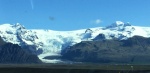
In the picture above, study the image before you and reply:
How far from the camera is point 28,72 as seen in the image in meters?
119

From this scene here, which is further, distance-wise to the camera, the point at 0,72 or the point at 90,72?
the point at 90,72

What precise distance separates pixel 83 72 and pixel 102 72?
647cm

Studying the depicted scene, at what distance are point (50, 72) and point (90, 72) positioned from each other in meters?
11.5

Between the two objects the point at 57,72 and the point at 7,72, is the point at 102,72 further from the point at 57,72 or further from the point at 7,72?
A: the point at 7,72

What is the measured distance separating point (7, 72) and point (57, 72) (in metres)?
14.0

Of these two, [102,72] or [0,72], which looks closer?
[0,72]

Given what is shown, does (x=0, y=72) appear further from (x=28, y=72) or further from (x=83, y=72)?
(x=83, y=72)

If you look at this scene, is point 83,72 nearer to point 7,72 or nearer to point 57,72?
point 57,72

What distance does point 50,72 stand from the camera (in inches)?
4715

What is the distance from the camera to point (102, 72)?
404ft

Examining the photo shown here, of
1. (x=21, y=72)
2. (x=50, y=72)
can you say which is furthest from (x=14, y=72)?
(x=50, y=72)

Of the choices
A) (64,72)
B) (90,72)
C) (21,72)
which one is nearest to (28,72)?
(21,72)

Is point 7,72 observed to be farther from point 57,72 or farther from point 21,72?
point 57,72

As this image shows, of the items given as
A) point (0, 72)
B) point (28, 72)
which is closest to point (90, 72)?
point (28, 72)
